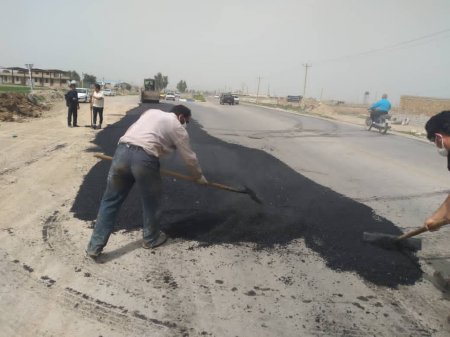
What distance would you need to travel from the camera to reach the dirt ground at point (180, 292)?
2.71 metres

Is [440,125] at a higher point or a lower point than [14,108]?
higher

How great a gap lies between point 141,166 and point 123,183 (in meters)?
0.26

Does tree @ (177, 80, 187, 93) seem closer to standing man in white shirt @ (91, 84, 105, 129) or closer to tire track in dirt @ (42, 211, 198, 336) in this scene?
standing man in white shirt @ (91, 84, 105, 129)

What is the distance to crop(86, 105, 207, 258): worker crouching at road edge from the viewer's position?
11.9 ft

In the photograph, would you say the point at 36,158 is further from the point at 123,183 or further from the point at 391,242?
the point at 391,242

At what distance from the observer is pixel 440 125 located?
2.99m

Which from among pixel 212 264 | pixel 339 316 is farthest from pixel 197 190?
pixel 339 316

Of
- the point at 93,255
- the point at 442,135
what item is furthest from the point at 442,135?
the point at 93,255

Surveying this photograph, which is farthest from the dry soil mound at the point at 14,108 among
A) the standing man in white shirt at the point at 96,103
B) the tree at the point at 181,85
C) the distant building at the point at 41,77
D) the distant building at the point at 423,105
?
the tree at the point at 181,85

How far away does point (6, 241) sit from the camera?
12.8 ft

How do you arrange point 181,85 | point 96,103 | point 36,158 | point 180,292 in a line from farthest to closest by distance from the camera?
point 181,85 < point 96,103 < point 36,158 < point 180,292

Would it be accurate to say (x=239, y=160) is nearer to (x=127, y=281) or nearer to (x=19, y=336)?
(x=127, y=281)

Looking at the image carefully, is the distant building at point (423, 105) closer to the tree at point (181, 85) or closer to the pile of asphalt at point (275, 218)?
the pile of asphalt at point (275, 218)

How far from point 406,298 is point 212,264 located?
5.25 ft
